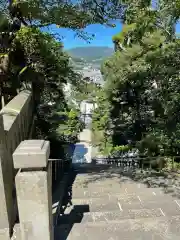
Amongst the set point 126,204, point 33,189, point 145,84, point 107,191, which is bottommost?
point 107,191

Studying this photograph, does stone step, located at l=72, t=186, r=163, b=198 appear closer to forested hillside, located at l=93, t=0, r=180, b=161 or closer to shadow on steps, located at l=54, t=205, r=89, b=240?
shadow on steps, located at l=54, t=205, r=89, b=240

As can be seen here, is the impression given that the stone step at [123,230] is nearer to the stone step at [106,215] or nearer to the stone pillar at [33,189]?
the stone pillar at [33,189]

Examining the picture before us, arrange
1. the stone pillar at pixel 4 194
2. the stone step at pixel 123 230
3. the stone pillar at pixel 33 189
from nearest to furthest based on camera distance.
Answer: the stone pillar at pixel 33 189
the stone pillar at pixel 4 194
the stone step at pixel 123 230

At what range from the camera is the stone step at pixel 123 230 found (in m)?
2.68

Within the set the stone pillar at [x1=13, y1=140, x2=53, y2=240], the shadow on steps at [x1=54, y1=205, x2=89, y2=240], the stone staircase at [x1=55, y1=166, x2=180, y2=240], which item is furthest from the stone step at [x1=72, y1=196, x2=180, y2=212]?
the stone pillar at [x1=13, y1=140, x2=53, y2=240]

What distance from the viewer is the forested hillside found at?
24.5ft

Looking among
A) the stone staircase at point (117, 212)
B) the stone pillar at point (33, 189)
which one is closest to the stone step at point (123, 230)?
the stone staircase at point (117, 212)

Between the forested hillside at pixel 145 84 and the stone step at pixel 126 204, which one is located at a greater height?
the forested hillside at pixel 145 84

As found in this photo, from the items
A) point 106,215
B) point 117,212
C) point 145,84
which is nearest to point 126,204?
point 117,212

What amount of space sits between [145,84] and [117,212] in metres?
10.7

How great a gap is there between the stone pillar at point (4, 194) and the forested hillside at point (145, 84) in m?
4.29

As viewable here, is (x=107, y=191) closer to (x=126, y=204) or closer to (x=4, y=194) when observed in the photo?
(x=126, y=204)

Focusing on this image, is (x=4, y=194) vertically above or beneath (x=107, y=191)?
above

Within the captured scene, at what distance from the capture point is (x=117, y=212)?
3.86 m
